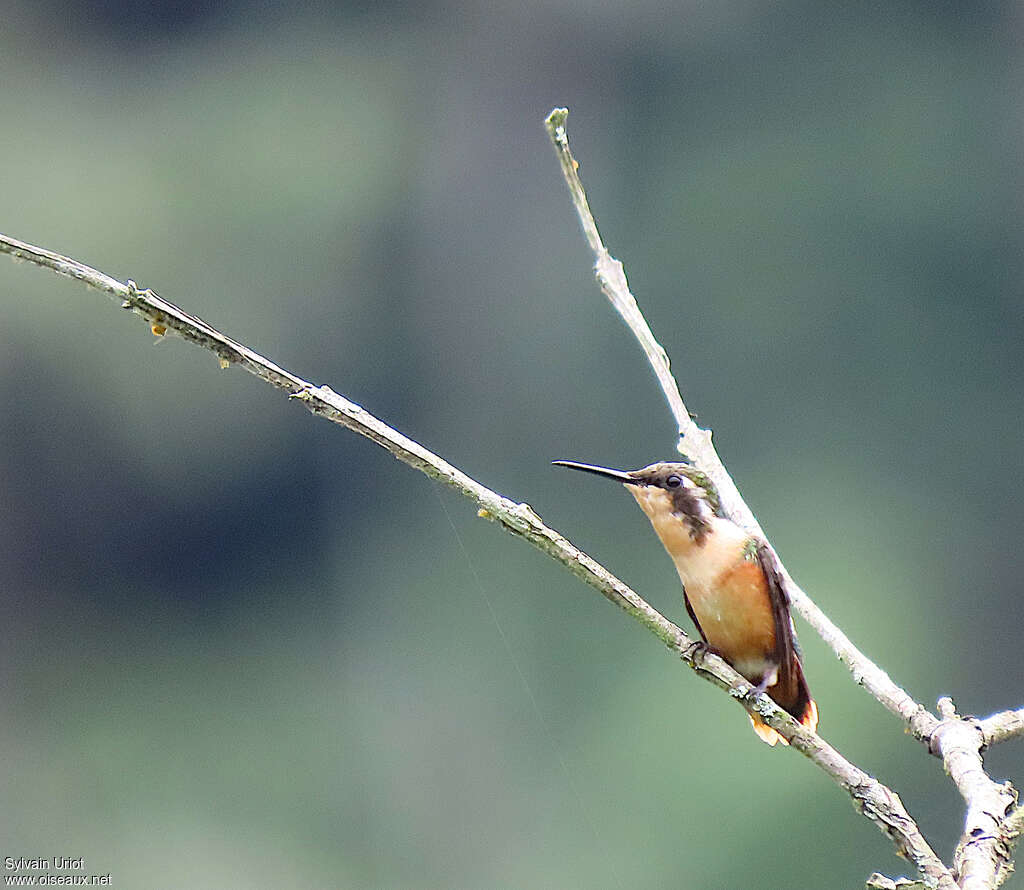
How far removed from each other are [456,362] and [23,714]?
5673 millimetres

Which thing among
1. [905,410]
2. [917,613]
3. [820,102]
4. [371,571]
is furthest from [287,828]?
[820,102]

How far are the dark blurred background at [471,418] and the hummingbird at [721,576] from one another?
29.3 ft

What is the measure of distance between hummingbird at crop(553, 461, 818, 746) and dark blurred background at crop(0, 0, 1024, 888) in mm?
8934

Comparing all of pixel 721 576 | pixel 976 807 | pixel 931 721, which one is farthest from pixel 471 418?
pixel 976 807

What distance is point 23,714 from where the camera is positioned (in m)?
13.8

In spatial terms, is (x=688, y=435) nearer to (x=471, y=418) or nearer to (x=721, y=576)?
→ (x=721, y=576)

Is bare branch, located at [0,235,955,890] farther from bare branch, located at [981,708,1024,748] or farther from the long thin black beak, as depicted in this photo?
the long thin black beak

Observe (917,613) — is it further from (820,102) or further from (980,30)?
(980,30)

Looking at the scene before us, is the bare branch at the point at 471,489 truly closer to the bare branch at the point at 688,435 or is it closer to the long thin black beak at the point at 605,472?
the bare branch at the point at 688,435

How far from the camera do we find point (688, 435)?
6.84 feet

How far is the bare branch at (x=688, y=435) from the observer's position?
69.1 inches

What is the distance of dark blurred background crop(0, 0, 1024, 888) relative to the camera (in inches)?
469

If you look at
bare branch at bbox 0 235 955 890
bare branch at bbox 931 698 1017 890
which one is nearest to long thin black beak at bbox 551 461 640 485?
bare branch at bbox 0 235 955 890

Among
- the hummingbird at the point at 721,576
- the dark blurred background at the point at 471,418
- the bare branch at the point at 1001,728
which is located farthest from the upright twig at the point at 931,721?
the dark blurred background at the point at 471,418
